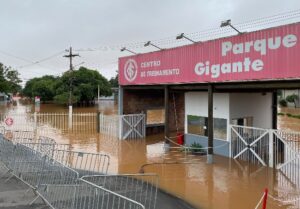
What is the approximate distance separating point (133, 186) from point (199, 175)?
11.3 ft

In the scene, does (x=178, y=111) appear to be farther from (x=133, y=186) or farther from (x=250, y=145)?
(x=133, y=186)

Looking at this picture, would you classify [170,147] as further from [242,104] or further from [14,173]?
[14,173]

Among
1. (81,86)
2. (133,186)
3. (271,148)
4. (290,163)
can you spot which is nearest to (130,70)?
(271,148)

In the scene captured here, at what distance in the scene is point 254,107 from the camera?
1812cm

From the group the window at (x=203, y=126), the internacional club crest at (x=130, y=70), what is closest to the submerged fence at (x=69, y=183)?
the window at (x=203, y=126)

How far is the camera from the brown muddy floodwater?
10.3 m

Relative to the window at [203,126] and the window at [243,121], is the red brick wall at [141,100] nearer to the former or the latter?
the window at [203,126]

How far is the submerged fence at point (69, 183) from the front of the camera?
741 centimetres

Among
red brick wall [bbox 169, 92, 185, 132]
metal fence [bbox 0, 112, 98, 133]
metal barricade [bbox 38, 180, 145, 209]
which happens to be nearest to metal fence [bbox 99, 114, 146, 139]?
red brick wall [bbox 169, 92, 185, 132]

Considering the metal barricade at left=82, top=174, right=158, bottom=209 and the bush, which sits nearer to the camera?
the metal barricade at left=82, top=174, right=158, bottom=209

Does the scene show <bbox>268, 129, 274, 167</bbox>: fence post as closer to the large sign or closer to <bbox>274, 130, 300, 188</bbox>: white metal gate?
<bbox>274, 130, 300, 188</bbox>: white metal gate

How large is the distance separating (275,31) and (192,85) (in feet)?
17.5

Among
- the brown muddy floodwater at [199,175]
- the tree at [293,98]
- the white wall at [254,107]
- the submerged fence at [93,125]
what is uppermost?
the tree at [293,98]

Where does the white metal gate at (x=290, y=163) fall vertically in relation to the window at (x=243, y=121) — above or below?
below
